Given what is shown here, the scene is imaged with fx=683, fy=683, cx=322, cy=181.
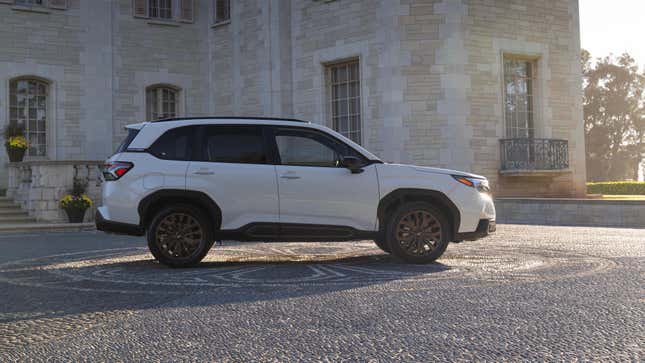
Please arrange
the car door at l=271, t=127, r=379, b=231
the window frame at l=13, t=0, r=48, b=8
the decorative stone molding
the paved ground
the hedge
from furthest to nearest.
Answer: the hedge, the window frame at l=13, t=0, r=48, b=8, the decorative stone molding, the car door at l=271, t=127, r=379, b=231, the paved ground

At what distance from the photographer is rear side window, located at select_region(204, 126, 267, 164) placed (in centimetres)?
820

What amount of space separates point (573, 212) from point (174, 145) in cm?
1093

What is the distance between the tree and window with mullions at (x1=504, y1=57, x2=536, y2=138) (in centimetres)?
3435

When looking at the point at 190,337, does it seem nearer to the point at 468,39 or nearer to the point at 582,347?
the point at 582,347

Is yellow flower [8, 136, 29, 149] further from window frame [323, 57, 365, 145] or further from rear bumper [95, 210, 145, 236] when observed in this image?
rear bumper [95, 210, 145, 236]

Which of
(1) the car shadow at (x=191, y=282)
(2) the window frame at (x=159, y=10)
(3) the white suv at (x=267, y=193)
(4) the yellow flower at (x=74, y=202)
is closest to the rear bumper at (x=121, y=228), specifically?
(3) the white suv at (x=267, y=193)

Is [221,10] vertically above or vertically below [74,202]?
above

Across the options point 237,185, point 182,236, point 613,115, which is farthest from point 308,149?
point 613,115

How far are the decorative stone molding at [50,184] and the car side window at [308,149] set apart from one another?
11.5 metres

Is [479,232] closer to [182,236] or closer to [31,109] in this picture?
[182,236]

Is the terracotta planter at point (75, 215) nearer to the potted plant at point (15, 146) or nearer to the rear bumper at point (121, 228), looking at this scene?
the potted plant at point (15, 146)

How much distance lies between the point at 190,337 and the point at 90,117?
1993cm

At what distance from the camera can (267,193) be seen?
26.4ft

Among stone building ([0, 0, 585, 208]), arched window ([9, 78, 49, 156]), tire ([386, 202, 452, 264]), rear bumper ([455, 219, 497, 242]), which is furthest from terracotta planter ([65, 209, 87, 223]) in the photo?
rear bumper ([455, 219, 497, 242])
